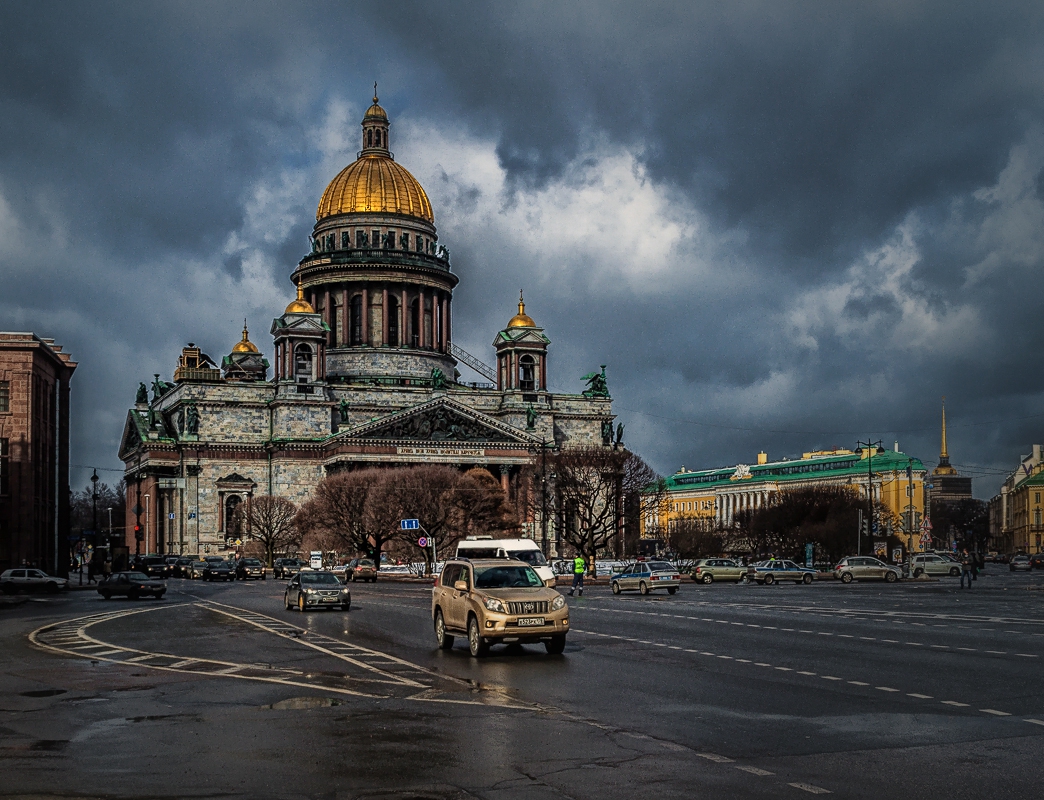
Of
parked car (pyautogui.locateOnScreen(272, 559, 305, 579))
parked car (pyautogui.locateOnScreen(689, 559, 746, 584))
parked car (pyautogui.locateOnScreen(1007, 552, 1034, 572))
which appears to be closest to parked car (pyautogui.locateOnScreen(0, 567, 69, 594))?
parked car (pyautogui.locateOnScreen(272, 559, 305, 579))

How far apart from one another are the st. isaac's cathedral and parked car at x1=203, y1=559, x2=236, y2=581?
24200mm

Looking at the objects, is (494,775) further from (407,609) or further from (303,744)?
(407,609)

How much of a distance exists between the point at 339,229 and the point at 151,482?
30470mm

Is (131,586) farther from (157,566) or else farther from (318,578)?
(157,566)

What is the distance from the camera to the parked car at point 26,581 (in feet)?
208

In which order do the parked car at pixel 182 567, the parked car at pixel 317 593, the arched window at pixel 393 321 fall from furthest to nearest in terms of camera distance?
the arched window at pixel 393 321, the parked car at pixel 182 567, the parked car at pixel 317 593

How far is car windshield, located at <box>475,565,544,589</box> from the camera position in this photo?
2522cm

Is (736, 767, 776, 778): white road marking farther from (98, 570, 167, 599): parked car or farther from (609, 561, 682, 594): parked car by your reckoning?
(98, 570, 167, 599): parked car

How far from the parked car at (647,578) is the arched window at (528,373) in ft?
214

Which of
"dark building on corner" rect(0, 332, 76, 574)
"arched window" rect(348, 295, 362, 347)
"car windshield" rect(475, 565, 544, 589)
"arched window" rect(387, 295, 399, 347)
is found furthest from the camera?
"arched window" rect(348, 295, 362, 347)

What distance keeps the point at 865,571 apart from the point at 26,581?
142ft

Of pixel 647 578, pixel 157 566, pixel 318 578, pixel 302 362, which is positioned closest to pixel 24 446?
pixel 157 566

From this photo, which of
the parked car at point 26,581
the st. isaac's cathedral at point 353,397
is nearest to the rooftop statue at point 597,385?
the st. isaac's cathedral at point 353,397

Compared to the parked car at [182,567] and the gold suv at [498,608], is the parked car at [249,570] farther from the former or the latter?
the gold suv at [498,608]
